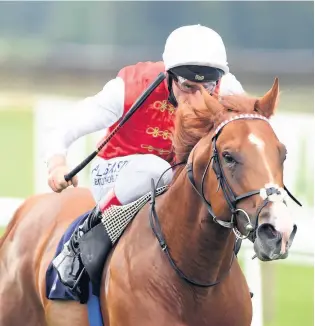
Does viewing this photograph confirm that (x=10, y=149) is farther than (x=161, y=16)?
No

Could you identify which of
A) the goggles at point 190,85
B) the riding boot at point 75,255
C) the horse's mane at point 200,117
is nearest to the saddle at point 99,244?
the riding boot at point 75,255

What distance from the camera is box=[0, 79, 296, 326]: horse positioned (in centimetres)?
384

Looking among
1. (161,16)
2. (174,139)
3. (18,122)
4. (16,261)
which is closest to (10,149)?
(18,122)

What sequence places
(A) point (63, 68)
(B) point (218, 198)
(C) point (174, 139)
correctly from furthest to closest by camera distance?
(A) point (63, 68)
(C) point (174, 139)
(B) point (218, 198)

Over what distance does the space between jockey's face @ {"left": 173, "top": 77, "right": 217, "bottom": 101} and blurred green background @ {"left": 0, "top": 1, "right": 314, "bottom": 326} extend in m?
14.5

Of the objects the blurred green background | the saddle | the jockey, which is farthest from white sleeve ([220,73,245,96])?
the blurred green background

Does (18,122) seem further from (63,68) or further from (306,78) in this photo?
(306,78)

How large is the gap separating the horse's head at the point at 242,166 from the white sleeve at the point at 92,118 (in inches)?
21.9

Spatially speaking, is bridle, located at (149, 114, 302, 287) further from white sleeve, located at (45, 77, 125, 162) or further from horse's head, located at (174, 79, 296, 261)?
white sleeve, located at (45, 77, 125, 162)

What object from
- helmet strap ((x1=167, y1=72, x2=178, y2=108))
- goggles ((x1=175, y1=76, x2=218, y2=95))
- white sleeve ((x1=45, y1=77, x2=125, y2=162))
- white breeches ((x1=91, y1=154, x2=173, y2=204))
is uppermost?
goggles ((x1=175, y1=76, x2=218, y2=95))

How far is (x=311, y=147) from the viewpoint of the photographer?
835cm

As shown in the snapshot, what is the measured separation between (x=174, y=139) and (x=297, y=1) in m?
17.9

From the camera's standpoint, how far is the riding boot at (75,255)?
4.73 m

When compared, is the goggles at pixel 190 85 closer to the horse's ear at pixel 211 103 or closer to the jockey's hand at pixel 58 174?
the horse's ear at pixel 211 103
